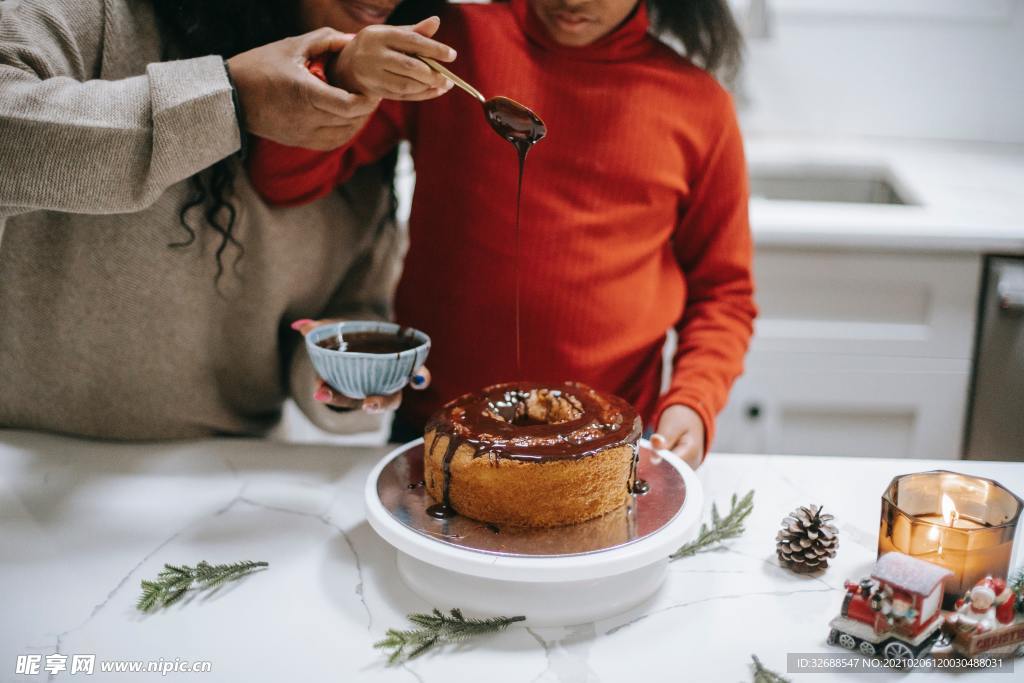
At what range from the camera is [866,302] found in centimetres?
190

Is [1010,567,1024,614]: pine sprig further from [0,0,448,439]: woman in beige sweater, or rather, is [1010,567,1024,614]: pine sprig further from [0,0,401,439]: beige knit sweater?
[0,0,401,439]: beige knit sweater

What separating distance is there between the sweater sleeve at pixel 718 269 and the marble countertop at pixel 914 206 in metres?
0.48

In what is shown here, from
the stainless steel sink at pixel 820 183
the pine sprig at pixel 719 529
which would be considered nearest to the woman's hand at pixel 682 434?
the pine sprig at pixel 719 529

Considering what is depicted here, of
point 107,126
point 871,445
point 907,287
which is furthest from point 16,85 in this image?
point 871,445

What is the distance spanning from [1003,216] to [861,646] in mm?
1434

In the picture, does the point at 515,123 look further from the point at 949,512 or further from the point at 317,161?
the point at 949,512

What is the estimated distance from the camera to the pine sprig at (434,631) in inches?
31.0

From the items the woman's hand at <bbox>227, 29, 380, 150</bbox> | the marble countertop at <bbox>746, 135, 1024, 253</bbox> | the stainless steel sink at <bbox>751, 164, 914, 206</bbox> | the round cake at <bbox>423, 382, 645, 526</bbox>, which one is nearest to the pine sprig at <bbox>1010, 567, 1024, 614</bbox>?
the round cake at <bbox>423, 382, 645, 526</bbox>

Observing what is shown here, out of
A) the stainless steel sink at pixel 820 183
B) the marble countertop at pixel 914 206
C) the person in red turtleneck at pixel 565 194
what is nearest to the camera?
the person in red turtleneck at pixel 565 194

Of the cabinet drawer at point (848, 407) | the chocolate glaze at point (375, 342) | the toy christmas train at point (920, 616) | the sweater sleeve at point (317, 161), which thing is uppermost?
the sweater sleeve at point (317, 161)

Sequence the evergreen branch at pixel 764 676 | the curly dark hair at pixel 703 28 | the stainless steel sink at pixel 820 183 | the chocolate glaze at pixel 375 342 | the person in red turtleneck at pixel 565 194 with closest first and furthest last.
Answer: the evergreen branch at pixel 764 676
the chocolate glaze at pixel 375 342
the person in red turtleneck at pixel 565 194
the curly dark hair at pixel 703 28
the stainless steel sink at pixel 820 183

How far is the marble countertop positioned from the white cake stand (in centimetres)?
110

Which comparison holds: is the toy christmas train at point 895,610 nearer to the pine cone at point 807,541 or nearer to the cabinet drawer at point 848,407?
the pine cone at point 807,541

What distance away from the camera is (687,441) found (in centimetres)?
117
